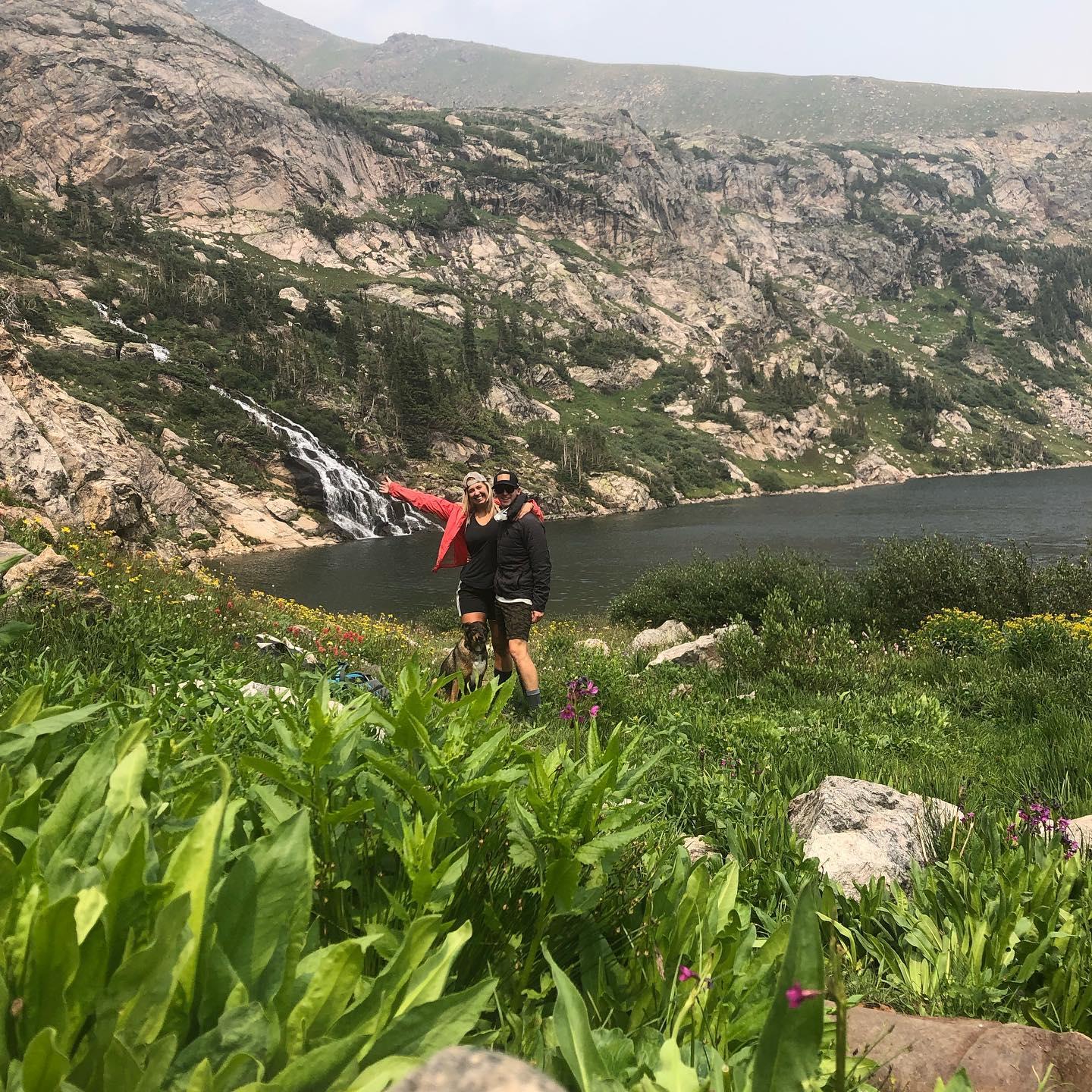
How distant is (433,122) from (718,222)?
83899 mm

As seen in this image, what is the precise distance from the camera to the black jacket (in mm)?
6949

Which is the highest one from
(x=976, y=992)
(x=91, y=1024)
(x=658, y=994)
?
(x=91, y=1024)

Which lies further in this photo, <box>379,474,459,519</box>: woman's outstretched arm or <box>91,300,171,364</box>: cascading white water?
<box>91,300,171,364</box>: cascading white water

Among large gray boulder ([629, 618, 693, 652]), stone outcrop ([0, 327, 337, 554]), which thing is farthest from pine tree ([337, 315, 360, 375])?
large gray boulder ([629, 618, 693, 652])

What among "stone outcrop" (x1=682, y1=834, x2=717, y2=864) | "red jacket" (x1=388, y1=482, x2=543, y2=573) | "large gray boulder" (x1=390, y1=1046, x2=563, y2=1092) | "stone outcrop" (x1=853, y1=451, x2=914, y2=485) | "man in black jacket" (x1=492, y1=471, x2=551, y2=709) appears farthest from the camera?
"stone outcrop" (x1=853, y1=451, x2=914, y2=485)

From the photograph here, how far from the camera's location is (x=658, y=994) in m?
1.50

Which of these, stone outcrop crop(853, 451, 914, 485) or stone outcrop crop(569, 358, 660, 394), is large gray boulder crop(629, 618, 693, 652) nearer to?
stone outcrop crop(569, 358, 660, 394)

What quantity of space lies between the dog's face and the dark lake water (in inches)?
499

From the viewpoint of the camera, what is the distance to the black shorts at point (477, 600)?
7.23 m

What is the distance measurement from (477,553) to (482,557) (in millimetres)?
82

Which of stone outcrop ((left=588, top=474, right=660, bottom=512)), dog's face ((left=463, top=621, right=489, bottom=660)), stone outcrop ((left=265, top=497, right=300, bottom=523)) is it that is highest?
dog's face ((left=463, top=621, right=489, bottom=660))

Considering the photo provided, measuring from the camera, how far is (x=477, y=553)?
7227 mm

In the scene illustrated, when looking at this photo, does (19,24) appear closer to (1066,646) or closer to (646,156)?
(646,156)

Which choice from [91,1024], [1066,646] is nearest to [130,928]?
[91,1024]
